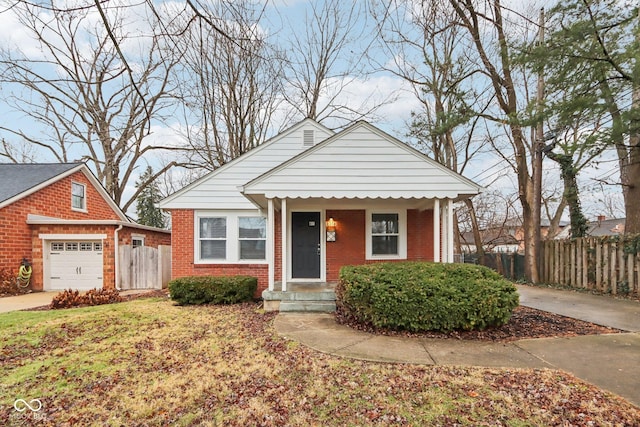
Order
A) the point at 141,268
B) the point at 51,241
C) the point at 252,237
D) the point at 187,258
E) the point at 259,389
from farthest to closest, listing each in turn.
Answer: the point at 141,268
the point at 51,241
the point at 252,237
the point at 187,258
the point at 259,389

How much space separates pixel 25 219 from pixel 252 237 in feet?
29.5

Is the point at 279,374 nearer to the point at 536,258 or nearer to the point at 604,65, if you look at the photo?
the point at 604,65

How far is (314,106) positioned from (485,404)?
15.9 meters

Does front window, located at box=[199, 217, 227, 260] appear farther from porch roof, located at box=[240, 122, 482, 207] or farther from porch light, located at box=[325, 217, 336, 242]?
porch light, located at box=[325, 217, 336, 242]

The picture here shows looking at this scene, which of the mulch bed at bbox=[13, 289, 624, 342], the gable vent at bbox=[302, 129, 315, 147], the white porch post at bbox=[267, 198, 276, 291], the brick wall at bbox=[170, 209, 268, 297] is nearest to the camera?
the mulch bed at bbox=[13, 289, 624, 342]

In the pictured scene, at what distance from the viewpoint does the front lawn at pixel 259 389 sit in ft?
9.34

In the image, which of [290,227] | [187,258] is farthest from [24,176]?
[290,227]

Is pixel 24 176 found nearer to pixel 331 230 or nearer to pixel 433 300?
pixel 331 230

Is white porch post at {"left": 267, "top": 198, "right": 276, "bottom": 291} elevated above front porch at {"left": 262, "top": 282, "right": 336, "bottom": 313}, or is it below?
above

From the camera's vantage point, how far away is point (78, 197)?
1477 cm

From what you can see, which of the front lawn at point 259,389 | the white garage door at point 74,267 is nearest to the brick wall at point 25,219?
the white garage door at point 74,267

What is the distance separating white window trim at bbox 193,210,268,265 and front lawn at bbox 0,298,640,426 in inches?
170

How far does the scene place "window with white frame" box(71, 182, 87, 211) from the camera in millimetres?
14398

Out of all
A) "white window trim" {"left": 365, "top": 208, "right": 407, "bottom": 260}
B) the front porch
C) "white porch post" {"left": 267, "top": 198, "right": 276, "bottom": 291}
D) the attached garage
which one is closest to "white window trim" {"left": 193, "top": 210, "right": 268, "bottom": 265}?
"white porch post" {"left": 267, "top": 198, "right": 276, "bottom": 291}
